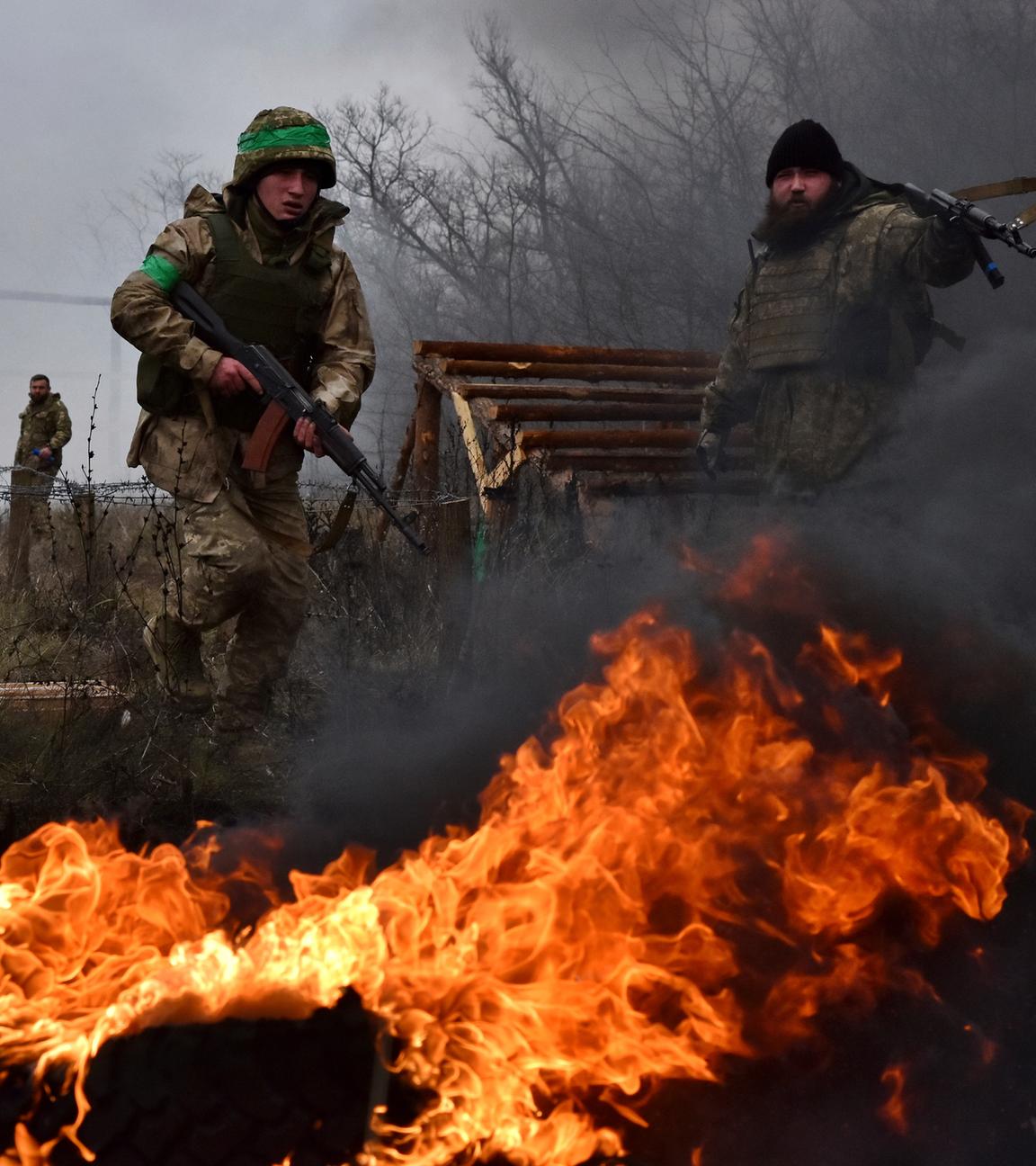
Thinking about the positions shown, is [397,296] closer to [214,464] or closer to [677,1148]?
[214,464]

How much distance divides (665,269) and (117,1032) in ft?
37.0

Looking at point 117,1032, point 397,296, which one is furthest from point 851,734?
point 397,296

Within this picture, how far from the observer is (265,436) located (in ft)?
15.3

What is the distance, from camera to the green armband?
15.0 ft

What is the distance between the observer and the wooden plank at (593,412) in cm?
771

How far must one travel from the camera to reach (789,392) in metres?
5.47

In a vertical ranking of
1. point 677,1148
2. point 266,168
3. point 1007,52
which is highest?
point 1007,52

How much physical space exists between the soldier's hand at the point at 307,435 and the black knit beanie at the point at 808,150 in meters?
2.29

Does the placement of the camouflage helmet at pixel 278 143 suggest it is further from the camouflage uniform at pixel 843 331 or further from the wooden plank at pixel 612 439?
the wooden plank at pixel 612 439

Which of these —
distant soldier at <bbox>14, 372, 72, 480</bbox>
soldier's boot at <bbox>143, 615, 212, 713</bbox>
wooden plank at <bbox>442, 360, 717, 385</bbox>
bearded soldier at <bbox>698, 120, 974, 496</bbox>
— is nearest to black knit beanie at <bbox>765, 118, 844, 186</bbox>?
bearded soldier at <bbox>698, 120, 974, 496</bbox>

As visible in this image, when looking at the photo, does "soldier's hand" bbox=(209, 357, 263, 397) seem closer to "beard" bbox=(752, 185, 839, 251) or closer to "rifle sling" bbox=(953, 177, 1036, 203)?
"beard" bbox=(752, 185, 839, 251)

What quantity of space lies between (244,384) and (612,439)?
145 inches

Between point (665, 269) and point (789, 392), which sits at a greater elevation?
point (665, 269)

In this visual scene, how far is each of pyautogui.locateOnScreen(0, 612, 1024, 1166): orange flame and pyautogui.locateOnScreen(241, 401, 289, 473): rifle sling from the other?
175cm
